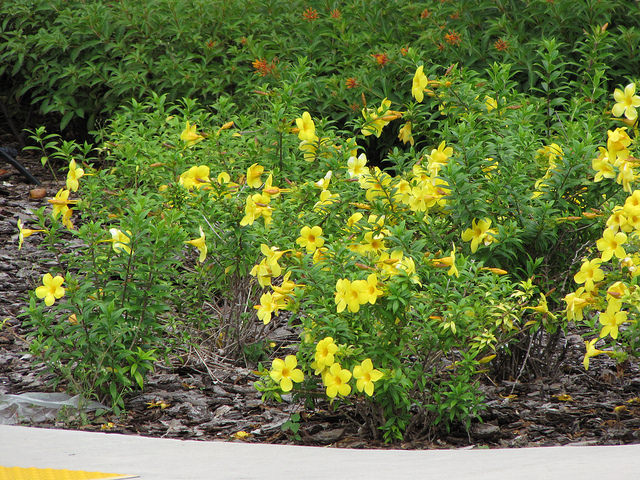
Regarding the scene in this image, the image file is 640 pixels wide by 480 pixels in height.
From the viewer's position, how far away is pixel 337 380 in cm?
258

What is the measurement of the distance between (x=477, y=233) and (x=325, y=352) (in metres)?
0.80

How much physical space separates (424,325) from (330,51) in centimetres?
371

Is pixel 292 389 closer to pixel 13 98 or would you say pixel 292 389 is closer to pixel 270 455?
pixel 270 455

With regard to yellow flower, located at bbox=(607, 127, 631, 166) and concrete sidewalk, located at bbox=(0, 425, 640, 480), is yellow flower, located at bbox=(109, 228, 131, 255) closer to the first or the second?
concrete sidewalk, located at bbox=(0, 425, 640, 480)

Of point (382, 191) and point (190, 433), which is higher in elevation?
point (382, 191)

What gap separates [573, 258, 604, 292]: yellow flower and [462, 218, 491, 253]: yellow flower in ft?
1.27

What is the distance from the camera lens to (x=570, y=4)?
529cm

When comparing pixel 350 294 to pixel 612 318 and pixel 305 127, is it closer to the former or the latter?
pixel 612 318

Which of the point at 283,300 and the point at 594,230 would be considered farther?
the point at 594,230

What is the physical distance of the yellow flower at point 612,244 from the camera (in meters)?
2.63

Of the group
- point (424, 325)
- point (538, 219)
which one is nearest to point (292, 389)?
point (424, 325)

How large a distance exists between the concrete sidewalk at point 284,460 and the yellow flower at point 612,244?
71 centimetres

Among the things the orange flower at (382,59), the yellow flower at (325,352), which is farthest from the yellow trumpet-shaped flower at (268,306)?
the orange flower at (382,59)

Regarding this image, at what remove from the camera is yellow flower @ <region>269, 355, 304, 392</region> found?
2666mm
